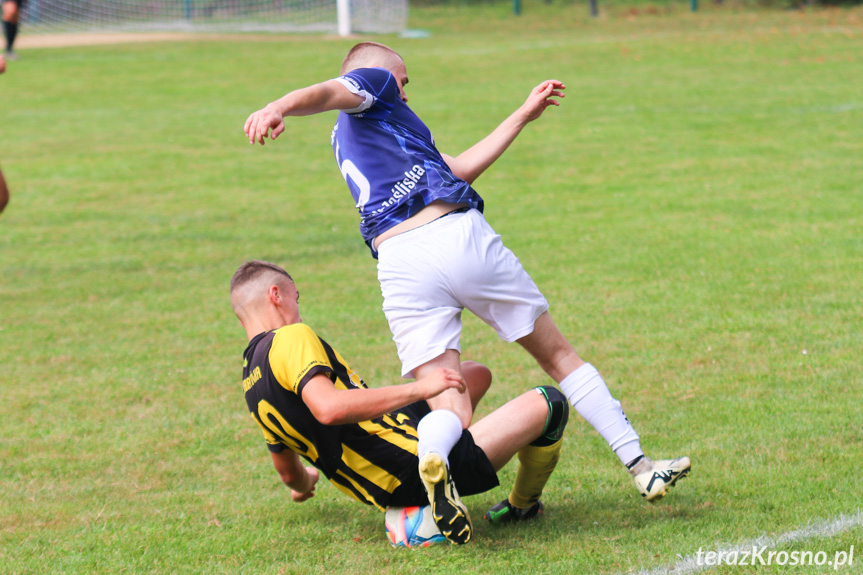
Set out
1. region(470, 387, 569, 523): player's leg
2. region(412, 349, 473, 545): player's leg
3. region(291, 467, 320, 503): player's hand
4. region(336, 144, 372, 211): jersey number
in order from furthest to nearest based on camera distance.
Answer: region(291, 467, 320, 503): player's hand, region(336, 144, 372, 211): jersey number, region(470, 387, 569, 523): player's leg, region(412, 349, 473, 545): player's leg

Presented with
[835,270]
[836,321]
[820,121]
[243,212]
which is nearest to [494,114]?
[820,121]

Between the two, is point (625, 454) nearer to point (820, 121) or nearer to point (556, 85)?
point (556, 85)

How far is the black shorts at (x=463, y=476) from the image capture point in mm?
3723

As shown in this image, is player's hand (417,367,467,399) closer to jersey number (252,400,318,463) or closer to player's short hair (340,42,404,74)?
jersey number (252,400,318,463)

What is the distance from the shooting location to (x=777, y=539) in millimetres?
3654

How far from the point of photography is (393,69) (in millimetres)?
4273

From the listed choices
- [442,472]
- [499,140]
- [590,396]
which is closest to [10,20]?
[499,140]

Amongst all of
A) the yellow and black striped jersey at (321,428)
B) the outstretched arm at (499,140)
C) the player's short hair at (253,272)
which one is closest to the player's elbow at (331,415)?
the yellow and black striped jersey at (321,428)

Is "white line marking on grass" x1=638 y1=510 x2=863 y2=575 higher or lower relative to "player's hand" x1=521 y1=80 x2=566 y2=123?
lower

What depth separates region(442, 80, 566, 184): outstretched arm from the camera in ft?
14.5

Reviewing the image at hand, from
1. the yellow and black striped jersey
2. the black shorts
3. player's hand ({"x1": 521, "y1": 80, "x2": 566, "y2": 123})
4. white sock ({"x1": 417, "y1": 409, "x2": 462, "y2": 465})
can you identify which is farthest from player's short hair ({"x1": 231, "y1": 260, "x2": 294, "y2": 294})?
player's hand ({"x1": 521, "y1": 80, "x2": 566, "y2": 123})

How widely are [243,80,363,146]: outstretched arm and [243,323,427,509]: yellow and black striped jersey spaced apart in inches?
30.0

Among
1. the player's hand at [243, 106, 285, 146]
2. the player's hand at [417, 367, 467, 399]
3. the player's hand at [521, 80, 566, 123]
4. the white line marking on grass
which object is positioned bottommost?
the white line marking on grass

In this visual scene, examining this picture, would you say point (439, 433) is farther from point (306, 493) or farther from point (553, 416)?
point (306, 493)
